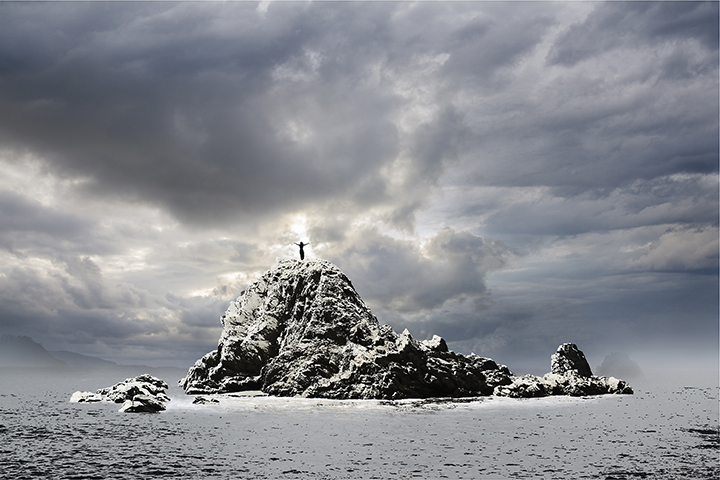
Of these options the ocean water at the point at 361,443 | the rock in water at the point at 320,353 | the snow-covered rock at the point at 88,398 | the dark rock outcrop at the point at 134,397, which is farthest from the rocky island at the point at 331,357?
the ocean water at the point at 361,443

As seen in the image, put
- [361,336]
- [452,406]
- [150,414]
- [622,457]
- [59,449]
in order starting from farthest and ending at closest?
1. [361,336]
2. [452,406]
3. [150,414]
4. [59,449]
5. [622,457]

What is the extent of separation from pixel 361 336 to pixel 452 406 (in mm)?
24891

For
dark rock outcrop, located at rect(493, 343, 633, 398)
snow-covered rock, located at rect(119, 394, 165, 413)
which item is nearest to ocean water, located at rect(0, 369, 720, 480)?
snow-covered rock, located at rect(119, 394, 165, 413)

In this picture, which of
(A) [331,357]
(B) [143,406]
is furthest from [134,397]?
(A) [331,357]

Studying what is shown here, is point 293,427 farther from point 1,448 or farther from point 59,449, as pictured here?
point 1,448

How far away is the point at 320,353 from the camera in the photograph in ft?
283

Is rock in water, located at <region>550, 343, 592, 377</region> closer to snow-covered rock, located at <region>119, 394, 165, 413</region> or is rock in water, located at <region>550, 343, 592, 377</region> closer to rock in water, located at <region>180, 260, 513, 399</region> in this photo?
rock in water, located at <region>180, 260, 513, 399</region>

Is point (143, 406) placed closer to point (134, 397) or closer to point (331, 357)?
point (134, 397)

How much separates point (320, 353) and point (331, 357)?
6.33ft

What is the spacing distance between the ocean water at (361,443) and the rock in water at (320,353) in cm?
1561

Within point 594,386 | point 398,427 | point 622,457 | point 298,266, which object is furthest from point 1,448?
point 594,386

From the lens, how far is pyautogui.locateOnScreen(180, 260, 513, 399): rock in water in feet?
265

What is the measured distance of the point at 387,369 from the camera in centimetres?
8019

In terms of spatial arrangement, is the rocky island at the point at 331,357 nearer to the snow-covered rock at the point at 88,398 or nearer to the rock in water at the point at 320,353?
the rock in water at the point at 320,353
